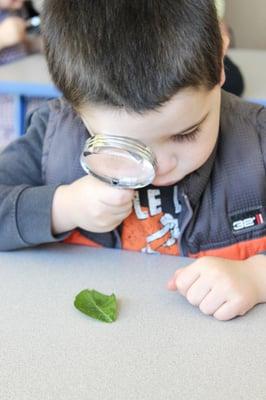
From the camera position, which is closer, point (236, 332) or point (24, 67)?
point (236, 332)

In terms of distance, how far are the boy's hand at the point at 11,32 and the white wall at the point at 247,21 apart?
127 centimetres

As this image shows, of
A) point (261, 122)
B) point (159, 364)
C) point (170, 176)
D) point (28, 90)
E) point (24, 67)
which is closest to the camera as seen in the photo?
point (159, 364)

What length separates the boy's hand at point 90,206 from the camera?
715 millimetres

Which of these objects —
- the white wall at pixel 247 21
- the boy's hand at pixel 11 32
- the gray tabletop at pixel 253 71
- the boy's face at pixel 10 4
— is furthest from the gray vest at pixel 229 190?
the white wall at pixel 247 21

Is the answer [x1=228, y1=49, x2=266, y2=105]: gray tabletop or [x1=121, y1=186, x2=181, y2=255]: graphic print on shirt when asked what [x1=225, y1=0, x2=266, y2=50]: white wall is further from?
[x1=121, y1=186, x2=181, y2=255]: graphic print on shirt

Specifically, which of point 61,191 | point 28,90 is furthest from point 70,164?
point 28,90

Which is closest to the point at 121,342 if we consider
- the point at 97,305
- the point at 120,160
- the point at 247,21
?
the point at 97,305

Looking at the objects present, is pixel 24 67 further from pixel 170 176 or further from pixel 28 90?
pixel 170 176

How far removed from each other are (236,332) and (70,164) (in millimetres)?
389

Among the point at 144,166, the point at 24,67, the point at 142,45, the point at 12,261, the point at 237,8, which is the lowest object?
the point at 237,8

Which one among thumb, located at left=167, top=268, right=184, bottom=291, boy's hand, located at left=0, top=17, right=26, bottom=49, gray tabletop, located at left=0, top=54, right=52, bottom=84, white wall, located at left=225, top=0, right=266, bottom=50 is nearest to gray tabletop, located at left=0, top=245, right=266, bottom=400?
thumb, located at left=167, top=268, right=184, bottom=291

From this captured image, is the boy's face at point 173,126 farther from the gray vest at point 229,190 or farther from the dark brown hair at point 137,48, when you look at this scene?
the gray vest at point 229,190

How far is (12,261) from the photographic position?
0.78 metres

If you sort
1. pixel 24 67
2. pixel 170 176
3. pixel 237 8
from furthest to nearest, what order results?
pixel 237 8 < pixel 24 67 < pixel 170 176
